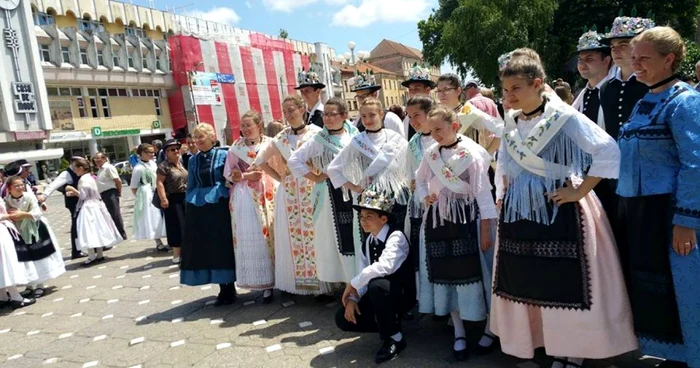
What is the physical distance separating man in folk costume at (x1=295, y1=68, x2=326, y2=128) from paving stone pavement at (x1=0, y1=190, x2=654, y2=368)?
1.87 m

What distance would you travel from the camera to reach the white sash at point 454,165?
347cm

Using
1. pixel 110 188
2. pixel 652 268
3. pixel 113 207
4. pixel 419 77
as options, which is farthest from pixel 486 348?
pixel 110 188

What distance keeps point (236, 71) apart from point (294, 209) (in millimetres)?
42964

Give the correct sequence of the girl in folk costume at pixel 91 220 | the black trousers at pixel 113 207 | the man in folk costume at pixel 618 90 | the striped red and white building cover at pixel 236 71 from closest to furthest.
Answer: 1. the man in folk costume at pixel 618 90
2. the girl in folk costume at pixel 91 220
3. the black trousers at pixel 113 207
4. the striped red and white building cover at pixel 236 71

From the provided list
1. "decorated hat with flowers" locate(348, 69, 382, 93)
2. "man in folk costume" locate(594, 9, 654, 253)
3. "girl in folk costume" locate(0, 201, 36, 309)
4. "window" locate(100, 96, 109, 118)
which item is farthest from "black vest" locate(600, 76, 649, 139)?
"window" locate(100, 96, 109, 118)

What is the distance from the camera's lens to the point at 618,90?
11.5ft

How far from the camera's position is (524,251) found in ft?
10.1

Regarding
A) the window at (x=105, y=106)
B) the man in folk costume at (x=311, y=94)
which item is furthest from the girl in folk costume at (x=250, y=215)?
the window at (x=105, y=106)

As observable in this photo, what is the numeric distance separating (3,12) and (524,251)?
35962 mm

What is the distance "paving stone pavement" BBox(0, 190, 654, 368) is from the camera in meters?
3.88

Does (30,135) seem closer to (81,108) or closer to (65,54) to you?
(81,108)

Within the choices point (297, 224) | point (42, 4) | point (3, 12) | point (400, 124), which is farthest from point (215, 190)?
point (42, 4)

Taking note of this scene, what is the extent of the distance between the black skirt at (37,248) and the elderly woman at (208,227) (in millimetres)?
2743

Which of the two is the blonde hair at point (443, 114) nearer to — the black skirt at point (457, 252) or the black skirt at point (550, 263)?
the black skirt at point (457, 252)
